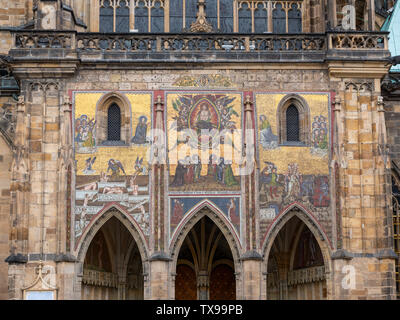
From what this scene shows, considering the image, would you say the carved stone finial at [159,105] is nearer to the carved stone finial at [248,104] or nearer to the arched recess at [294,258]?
the carved stone finial at [248,104]

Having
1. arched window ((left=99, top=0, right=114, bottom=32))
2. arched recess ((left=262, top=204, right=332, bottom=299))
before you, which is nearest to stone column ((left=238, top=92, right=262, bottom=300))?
arched recess ((left=262, top=204, right=332, bottom=299))

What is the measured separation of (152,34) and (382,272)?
9108 mm

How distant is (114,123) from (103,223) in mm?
2856

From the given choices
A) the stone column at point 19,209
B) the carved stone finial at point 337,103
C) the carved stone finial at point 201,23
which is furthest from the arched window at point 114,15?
the carved stone finial at point 337,103

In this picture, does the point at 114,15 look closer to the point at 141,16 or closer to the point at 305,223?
the point at 141,16

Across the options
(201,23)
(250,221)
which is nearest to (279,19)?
(201,23)

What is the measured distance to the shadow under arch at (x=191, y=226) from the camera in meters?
25.0

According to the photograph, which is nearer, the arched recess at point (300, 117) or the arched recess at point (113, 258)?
the arched recess at point (113, 258)

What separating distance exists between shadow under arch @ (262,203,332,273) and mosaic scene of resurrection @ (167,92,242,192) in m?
1.52

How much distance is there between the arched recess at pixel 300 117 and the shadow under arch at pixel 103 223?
187 inches

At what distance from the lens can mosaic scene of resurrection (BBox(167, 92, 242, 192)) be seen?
25.3m
